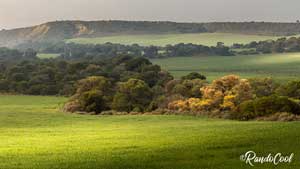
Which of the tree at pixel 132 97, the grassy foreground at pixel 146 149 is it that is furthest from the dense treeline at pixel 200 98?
the grassy foreground at pixel 146 149

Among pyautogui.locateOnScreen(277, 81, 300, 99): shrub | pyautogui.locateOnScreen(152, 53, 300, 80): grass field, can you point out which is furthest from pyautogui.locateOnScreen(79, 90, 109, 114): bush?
pyautogui.locateOnScreen(152, 53, 300, 80): grass field

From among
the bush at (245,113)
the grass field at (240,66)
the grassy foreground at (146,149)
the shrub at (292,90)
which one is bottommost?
the grass field at (240,66)

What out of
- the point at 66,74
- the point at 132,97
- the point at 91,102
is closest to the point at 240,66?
the point at 66,74

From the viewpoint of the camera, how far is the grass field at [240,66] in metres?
115

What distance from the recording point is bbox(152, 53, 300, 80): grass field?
115 m

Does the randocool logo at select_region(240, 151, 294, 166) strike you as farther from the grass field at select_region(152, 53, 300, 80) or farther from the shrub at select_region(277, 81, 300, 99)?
the grass field at select_region(152, 53, 300, 80)

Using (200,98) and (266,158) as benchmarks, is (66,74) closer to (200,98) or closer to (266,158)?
(200,98)

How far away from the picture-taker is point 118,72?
109000 millimetres

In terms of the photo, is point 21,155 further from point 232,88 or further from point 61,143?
point 232,88

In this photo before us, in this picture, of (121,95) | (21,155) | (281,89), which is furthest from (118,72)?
(21,155)

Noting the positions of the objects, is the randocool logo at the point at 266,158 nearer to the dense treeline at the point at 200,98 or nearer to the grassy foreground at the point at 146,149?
the grassy foreground at the point at 146,149

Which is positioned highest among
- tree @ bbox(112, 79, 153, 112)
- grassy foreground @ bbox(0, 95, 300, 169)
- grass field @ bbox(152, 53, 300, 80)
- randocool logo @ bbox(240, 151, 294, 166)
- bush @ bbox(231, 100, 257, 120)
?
randocool logo @ bbox(240, 151, 294, 166)

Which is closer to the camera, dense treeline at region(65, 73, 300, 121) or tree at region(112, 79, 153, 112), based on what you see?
dense treeline at region(65, 73, 300, 121)

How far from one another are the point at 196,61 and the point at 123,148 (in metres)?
129
